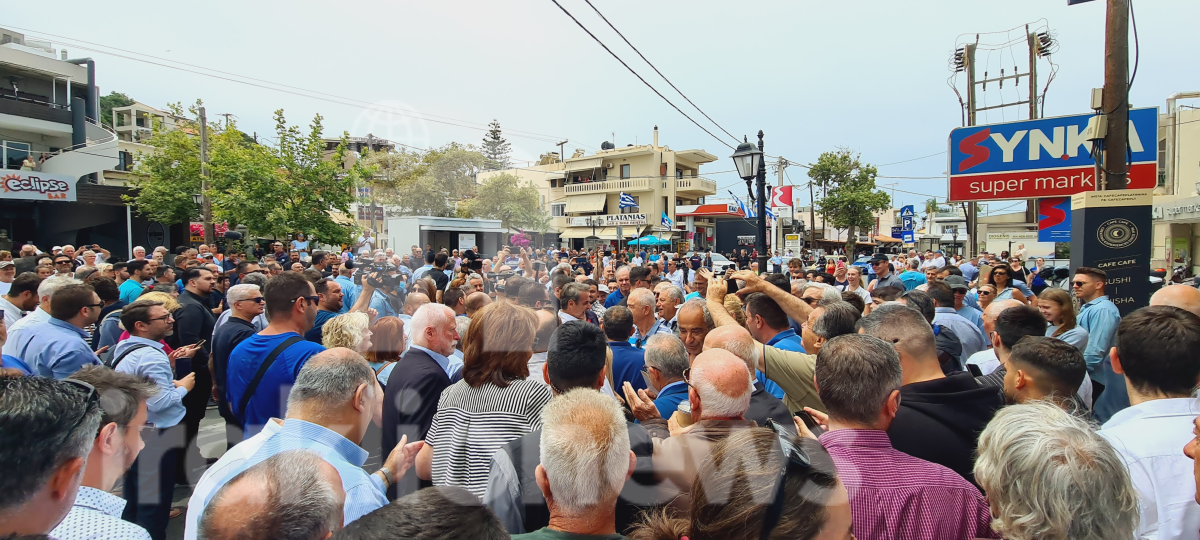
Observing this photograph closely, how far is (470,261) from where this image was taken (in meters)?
9.73

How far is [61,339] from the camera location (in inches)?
135

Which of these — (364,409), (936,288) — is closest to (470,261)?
(936,288)

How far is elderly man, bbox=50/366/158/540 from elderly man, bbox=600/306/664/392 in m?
2.28

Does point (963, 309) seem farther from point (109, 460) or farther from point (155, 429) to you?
point (155, 429)

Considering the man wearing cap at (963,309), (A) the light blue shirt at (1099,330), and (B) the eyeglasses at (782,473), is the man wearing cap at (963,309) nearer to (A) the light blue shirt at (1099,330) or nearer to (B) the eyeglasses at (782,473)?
(A) the light blue shirt at (1099,330)

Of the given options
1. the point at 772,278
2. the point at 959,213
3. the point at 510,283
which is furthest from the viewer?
the point at 959,213

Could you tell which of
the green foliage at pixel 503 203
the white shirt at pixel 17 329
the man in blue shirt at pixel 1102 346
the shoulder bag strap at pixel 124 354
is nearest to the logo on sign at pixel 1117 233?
the man in blue shirt at pixel 1102 346

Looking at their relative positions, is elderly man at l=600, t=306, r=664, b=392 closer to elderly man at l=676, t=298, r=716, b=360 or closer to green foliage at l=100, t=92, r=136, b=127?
elderly man at l=676, t=298, r=716, b=360

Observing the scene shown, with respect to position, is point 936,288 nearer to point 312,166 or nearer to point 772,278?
point 772,278

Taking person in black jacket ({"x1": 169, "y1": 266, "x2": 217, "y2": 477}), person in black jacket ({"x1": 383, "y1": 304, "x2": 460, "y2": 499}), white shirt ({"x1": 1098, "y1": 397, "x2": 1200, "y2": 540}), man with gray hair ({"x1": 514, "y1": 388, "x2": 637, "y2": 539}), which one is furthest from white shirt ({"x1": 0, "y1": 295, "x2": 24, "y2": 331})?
white shirt ({"x1": 1098, "y1": 397, "x2": 1200, "y2": 540})

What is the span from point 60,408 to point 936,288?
5.77 metres

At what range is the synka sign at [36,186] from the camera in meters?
18.1

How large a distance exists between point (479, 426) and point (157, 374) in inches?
93.0

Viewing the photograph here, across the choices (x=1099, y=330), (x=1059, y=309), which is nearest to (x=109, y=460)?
(x=1059, y=309)
